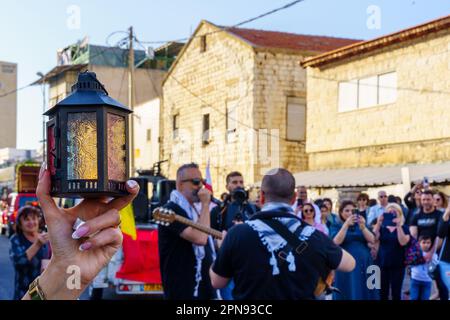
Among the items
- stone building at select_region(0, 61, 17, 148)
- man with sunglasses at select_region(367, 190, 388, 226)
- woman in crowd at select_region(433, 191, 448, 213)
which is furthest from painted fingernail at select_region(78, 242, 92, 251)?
man with sunglasses at select_region(367, 190, 388, 226)

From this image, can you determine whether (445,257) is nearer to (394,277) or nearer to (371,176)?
(394,277)

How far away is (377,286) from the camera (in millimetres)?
5387

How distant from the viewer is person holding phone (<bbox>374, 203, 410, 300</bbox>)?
9.52m

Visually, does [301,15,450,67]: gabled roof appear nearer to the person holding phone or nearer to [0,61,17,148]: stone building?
the person holding phone

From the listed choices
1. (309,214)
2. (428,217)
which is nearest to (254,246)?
(309,214)

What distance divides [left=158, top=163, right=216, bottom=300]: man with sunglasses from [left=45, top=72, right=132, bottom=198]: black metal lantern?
3.87 metres

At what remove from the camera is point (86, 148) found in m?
2.03

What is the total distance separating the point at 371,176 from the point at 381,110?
223 cm

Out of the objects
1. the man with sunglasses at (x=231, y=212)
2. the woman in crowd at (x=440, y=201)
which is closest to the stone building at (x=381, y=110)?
the woman in crowd at (x=440, y=201)

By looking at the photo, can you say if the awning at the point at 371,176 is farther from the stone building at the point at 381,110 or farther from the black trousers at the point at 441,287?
the black trousers at the point at 441,287

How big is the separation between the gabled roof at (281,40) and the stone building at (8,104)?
21.2m

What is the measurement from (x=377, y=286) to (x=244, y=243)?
1.69 m

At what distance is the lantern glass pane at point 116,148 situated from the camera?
2.04 meters
